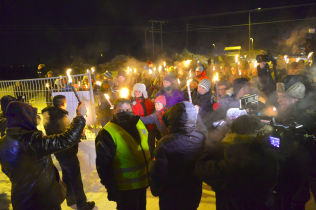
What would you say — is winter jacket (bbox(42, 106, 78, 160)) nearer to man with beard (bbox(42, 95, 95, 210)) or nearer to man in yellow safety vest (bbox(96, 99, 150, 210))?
man with beard (bbox(42, 95, 95, 210))

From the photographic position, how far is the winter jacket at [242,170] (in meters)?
2.17

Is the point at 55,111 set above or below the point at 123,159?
above

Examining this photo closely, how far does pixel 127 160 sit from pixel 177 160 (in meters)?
0.69

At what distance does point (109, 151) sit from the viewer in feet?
8.90

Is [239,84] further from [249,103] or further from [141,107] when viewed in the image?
[141,107]

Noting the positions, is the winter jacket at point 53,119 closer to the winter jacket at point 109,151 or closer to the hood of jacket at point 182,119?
the winter jacket at point 109,151

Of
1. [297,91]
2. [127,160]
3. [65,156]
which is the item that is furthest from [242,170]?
[65,156]

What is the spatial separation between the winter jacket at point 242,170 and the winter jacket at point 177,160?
0.58 ft

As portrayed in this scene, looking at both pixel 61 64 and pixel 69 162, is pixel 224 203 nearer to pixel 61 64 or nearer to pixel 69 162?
pixel 69 162

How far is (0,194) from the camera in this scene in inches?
193

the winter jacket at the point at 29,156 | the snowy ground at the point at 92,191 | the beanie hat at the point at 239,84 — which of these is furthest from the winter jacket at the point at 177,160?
the beanie hat at the point at 239,84

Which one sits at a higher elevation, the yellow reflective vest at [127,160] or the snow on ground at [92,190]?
the yellow reflective vest at [127,160]

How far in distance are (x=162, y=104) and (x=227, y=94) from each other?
1562 millimetres

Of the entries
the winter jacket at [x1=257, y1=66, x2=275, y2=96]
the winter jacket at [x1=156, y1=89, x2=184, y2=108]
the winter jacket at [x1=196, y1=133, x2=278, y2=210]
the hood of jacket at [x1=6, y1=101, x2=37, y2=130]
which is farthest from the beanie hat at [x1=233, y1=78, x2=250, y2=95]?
the hood of jacket at [x1=6, y1=101, x2=37, y2=130]
